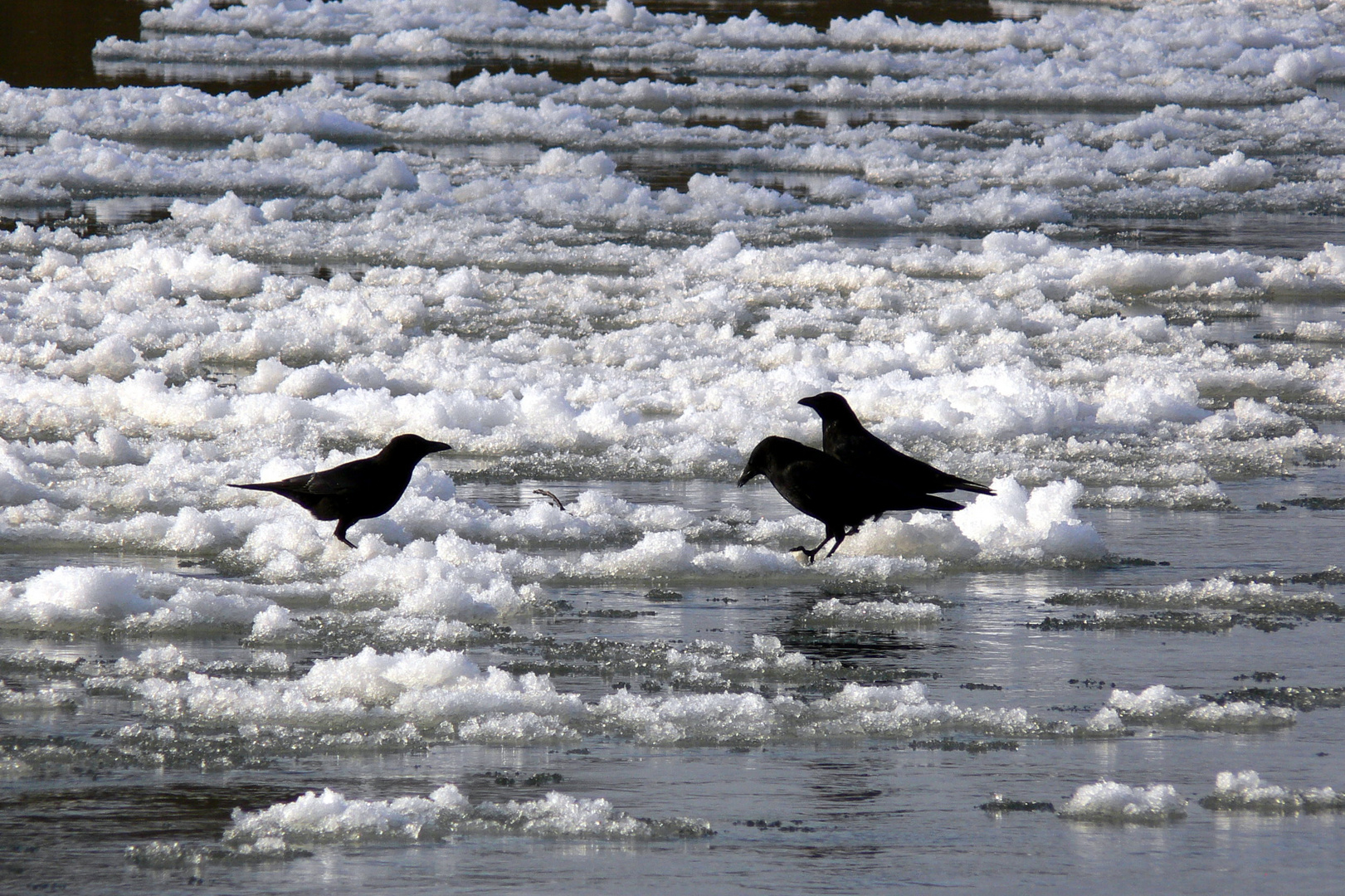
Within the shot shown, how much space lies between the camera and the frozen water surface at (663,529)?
161 inches

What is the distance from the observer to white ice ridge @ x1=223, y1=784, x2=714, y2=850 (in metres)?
3.98

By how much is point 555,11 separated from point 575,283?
22.9 meters

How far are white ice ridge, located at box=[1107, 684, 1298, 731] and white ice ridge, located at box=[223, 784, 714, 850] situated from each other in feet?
4.72

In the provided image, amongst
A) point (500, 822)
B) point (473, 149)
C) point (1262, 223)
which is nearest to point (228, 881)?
point (500, 822)

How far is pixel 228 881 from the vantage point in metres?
3.76

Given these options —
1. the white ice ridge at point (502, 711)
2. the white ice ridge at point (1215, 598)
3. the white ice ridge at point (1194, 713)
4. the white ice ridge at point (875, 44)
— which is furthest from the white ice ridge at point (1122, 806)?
the white ice ridge at point (875, 44)

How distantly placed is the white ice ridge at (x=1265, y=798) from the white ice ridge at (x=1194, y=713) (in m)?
0.53

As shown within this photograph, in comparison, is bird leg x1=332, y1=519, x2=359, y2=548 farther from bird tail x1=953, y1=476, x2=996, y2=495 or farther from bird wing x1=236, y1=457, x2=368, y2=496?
bird tail x1=953, y1=476, x2=996, y2=495

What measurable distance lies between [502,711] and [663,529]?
7.36 ft

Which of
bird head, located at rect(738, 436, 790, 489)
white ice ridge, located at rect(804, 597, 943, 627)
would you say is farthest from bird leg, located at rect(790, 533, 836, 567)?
white ice ridge, located at rect(804, 597, 943, 627)

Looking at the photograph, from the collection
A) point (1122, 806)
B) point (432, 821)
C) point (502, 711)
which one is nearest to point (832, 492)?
point (502, 711)

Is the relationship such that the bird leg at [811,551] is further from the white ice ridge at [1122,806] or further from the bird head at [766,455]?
the white ice ridge at [1122,806]

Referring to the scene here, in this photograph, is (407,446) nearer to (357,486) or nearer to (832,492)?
(357,486)

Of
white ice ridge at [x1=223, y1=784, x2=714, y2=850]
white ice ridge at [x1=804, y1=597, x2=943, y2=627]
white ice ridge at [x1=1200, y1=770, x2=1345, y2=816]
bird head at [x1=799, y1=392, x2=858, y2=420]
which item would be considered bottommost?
white ice ridge at [x1=1200, y1=770, x2=1345, y2=816]
